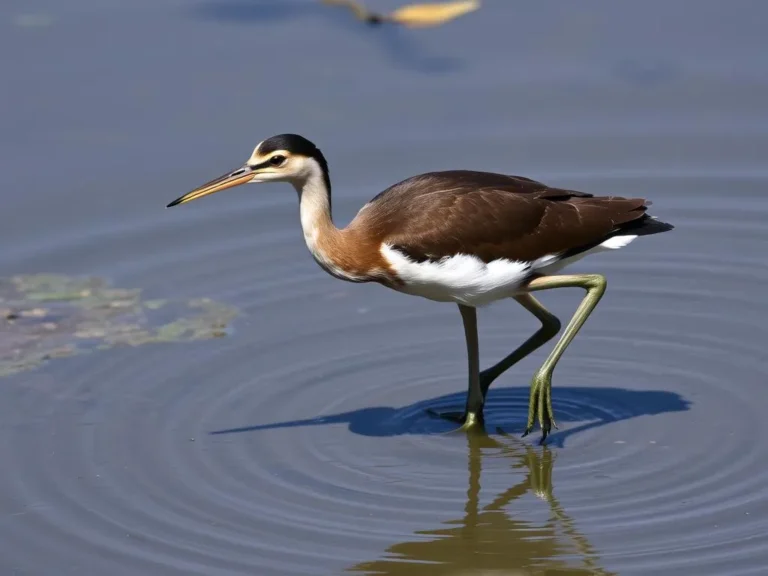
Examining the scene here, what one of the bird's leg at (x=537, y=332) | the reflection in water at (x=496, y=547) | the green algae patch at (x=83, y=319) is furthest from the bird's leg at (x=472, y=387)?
the green algae patch at (x=83, y=319)

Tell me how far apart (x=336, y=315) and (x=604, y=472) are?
98.2 inches

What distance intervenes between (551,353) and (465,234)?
86 cm

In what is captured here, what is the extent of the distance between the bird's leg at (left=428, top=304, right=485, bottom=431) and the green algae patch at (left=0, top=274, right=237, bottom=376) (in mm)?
1676

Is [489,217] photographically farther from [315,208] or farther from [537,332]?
[537,332]

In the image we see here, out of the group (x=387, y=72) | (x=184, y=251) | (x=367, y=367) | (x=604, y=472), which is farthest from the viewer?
(x=387, y=72)

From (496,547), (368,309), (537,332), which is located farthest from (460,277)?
(368,309)

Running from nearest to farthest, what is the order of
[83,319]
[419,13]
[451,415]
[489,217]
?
[489,217] < [451,415] < [83,319] < [419,13]

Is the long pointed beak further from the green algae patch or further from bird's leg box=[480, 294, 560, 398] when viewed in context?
bird's leg box=[480, 294, 560, 398]

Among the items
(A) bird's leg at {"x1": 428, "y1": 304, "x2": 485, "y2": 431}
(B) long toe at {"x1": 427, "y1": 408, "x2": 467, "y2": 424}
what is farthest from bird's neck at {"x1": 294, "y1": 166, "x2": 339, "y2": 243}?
(B) long toe at {"x1": 427, "y1": 408, "x2": 467, "y2": 424}

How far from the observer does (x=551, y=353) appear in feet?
28.3

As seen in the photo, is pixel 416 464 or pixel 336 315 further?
pixel 336 315

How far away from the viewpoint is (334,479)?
8086 millimetres

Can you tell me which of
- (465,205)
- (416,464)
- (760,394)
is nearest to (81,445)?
(416,464)

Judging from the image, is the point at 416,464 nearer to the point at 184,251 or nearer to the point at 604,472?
the point at 604,472
